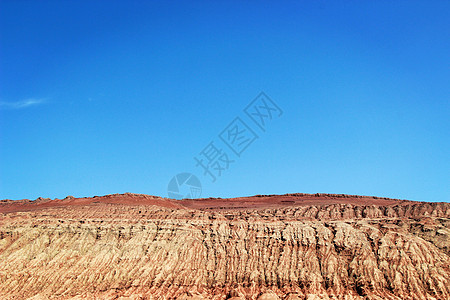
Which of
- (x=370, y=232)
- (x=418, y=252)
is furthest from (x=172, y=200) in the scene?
(x=418, y=252)

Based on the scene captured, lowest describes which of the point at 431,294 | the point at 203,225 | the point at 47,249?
the point at 431,294

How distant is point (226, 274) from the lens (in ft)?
149

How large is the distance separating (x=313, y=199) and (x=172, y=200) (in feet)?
75.5

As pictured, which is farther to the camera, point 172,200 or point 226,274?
point 172,200

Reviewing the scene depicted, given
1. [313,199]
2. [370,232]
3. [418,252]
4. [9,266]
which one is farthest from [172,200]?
[418,252]

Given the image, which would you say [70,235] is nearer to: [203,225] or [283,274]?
[203,225]

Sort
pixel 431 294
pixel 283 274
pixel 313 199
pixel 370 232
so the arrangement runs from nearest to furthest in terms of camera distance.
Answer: pixel 431 294 < pixel 283 274 < pixel 370 232 < pixel 313 199

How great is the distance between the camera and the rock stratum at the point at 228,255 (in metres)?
43.1

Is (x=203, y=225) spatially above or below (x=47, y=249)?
above

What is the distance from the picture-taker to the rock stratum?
4314 cm

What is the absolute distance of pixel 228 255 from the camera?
156 ft

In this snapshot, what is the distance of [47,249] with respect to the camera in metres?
50.2

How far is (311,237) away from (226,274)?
9444mm

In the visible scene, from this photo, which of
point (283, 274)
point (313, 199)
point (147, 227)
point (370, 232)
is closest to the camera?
point (283, 274)
